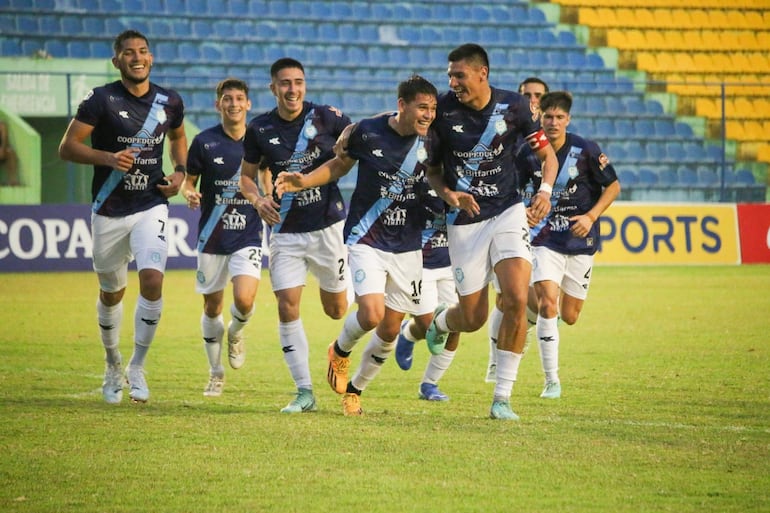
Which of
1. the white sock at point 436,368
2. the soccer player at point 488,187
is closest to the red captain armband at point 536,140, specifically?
the soccer player at point 488,187

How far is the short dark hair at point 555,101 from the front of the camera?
10.0 metres

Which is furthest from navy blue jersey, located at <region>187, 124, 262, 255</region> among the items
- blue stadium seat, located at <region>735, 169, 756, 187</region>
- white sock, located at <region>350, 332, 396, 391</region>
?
blue stadium seat, located at <region>735, 169, 756, 187</region>

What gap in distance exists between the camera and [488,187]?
834 cm

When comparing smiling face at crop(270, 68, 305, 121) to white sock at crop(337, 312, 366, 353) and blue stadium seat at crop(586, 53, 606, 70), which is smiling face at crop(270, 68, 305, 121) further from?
blue stadium seat at crop(586, 53, 606, 70)

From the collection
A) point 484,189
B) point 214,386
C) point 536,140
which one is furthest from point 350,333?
point 536,140

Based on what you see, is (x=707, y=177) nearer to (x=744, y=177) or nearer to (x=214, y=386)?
(x=744, y=177)

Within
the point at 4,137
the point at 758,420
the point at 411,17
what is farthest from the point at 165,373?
the point at 411,17

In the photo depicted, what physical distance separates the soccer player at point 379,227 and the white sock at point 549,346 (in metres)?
1.47

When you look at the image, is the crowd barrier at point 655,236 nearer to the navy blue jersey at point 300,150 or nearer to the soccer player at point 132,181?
the soccer player at point 132,181

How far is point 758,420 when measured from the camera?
8047 mm

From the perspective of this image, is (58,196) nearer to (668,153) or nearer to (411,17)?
(411,17)

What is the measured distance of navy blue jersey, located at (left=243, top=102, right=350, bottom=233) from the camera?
8.82 meters

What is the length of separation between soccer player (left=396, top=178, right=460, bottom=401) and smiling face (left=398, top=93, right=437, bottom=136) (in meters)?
1.04

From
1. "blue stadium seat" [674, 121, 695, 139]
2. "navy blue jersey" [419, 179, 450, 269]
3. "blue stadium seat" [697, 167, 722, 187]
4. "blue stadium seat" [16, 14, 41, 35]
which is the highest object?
"blue stadium seat" [16, 14, 41, 35]
